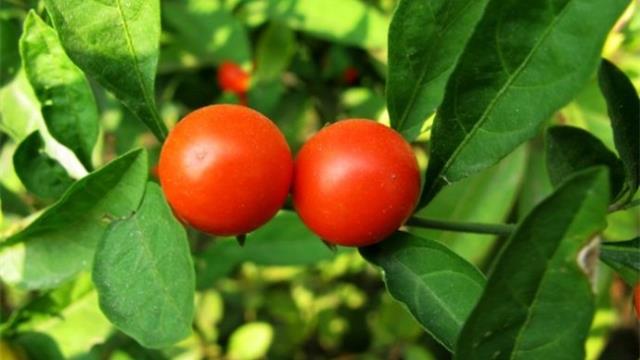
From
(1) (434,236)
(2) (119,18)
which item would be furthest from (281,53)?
(2) (119,18)

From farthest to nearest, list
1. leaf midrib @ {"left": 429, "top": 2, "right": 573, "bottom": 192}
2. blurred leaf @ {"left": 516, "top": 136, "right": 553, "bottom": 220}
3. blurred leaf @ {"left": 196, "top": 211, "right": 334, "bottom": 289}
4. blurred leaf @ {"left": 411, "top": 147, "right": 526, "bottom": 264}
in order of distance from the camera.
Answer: blurred leaf @ {"left": 516, "top": 136, "right": 553, "bottom": 220} → blurred leaf @ {"left": 411, "top": 147, "right": 526, "bottom": 264} → blurred leaf @ {"left": 196, "top": 211, "right": 334, "bottom": 289} → leaf midrib @ {"left": 429, "top": 2, "right": 573, "bottom": 192}

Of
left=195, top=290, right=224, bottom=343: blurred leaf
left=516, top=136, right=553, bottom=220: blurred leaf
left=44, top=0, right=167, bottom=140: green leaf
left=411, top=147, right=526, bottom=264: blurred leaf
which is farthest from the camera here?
left=195, top=290, right=224, bottom=343: blurred leaf

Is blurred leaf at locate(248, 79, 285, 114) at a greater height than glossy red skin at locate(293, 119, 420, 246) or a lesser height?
lesser

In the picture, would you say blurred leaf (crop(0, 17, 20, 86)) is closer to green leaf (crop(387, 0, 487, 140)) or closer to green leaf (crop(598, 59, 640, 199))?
green leaf (crop(387, 0, 487, 140))

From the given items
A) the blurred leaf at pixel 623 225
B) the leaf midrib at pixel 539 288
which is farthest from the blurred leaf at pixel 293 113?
the leaf midrib at pixel 539 288

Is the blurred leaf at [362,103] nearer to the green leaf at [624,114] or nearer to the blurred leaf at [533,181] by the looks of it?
the blurred leaf at [533,181]

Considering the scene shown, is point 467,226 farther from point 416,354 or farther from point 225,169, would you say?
point 416,354

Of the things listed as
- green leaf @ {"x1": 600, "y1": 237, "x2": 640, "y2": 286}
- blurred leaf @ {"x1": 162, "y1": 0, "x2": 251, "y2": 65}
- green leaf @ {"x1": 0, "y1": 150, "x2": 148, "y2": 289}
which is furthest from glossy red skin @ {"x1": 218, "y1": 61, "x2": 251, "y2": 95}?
green leaf @ {"x1": 600, "y1": 237, "x2": 640, "y2": 286}

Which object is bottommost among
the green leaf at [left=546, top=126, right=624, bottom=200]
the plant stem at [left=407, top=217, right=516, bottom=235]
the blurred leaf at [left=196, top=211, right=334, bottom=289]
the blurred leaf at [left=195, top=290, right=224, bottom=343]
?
the blurred leaf at [left=195, top=290, right=224, bottom=343]
